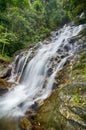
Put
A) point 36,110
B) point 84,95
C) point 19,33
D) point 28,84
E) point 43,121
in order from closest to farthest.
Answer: point 84,95 → point 43,121 → point 36,110 → point 28,84 → point 19,33

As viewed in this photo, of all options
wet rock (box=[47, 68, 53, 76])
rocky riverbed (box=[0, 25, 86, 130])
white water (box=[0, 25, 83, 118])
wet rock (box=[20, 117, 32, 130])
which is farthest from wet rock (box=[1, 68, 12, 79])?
wet rock (box=[20, 117, 32, 130])

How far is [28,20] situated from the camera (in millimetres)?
23406

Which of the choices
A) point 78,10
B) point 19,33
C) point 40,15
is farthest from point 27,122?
point 40,15

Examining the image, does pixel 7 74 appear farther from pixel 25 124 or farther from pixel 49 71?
pixel 25 124

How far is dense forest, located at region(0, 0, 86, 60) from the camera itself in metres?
14.7

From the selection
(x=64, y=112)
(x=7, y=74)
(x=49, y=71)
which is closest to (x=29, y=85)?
(x=49, y=71)

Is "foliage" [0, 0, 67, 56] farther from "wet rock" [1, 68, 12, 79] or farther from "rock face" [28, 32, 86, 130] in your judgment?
"rock face" [28, 32, 86, 130]

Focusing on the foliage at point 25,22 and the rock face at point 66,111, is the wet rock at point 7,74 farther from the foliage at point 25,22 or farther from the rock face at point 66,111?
the rock face at point 66,111

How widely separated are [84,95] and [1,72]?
9015 millimetres

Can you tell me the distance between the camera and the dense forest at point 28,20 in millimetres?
14691

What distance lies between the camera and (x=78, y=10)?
1202 centimetres

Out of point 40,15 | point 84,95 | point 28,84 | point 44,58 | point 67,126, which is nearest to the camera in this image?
point 67,126

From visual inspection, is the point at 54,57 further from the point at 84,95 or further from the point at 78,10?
the point at 84,95

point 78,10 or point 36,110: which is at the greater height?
point 78,10
